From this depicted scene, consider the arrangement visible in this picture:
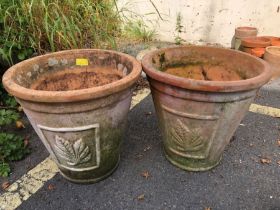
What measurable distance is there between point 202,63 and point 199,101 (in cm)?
76

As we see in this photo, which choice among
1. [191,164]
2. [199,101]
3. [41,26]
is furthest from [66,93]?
[41,26]

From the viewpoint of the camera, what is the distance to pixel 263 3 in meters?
3.93

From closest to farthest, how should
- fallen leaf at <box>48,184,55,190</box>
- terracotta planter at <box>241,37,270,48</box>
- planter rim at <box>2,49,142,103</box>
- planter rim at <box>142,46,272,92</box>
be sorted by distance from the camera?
planter rim at <box>2,49,142,103</box>
planter rim at <box>142,46,272,92</box>
fallen leaf at <box>48,184,55,190</box>
terracotta planter at <box>241,37,270,48</box>

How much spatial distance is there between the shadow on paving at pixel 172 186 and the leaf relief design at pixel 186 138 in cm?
27

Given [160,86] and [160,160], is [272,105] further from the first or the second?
[160,86]

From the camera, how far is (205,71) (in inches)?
94.0

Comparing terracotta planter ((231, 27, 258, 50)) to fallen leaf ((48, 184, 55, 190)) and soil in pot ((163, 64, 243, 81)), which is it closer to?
soil in pot ((163, 64, 243, 81))

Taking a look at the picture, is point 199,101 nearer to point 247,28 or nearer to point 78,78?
point 78,78

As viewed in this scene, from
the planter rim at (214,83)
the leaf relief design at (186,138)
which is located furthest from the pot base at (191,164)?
the planter rim at (214,83)

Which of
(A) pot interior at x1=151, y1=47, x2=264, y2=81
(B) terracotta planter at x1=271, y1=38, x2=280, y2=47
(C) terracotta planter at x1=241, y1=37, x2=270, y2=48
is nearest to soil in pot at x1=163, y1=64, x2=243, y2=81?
(A) pot interior at x1=151, y1=47, x2=264, y2=81

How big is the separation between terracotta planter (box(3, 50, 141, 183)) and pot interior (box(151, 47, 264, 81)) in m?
0.41

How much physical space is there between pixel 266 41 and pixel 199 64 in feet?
6.78

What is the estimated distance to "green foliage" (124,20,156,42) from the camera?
14.4 ft

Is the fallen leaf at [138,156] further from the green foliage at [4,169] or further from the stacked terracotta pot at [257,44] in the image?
the stacked terracotta pot at [257,44]
